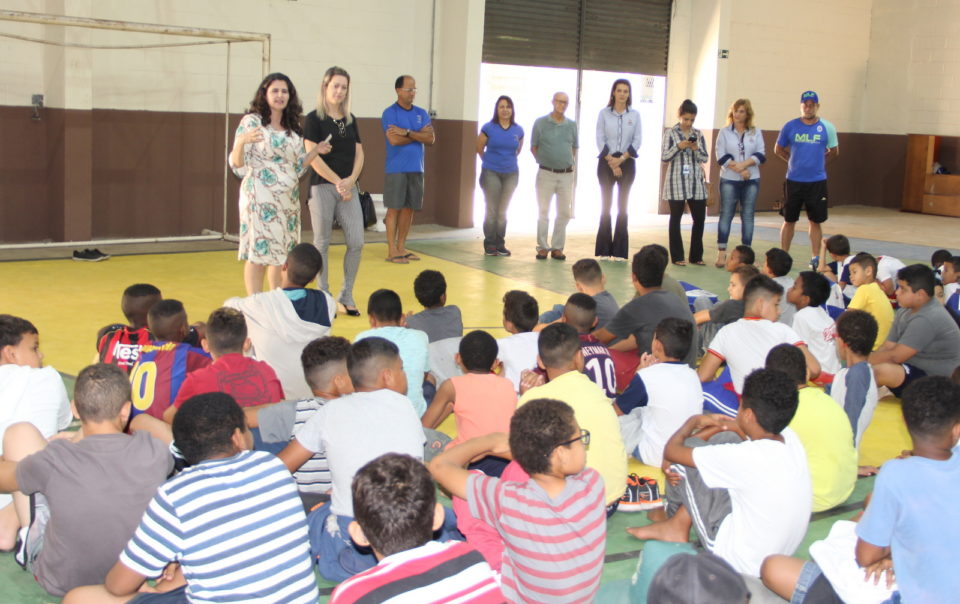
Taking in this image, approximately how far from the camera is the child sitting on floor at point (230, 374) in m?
3.76

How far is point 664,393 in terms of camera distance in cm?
408

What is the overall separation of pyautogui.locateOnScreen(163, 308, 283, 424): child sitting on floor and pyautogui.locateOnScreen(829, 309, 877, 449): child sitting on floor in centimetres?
237

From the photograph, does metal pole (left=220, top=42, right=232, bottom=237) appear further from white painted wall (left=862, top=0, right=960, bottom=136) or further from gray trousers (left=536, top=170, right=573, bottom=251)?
white painted wall (left=862, top=0, right=960, bottom=136)

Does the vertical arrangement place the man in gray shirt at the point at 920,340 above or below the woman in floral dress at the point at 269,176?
below

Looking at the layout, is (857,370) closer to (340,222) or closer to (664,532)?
(664,532)

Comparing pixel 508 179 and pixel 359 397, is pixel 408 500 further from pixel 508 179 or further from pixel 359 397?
pixel 508 179

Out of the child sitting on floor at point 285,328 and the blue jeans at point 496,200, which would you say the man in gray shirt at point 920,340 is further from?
the blue jeans at point 496,200

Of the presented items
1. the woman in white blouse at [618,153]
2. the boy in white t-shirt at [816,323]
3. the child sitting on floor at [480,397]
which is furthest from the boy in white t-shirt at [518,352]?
the woman in white blouse at [618,153]

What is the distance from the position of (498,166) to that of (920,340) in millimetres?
5370

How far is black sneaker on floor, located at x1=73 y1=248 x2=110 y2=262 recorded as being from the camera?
8844 mm

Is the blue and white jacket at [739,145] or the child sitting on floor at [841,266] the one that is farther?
the blue and white jacket at [739,145]

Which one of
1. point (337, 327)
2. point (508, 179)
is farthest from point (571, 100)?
point (337, 327)

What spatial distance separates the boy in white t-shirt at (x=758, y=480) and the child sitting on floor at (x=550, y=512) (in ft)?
1.95

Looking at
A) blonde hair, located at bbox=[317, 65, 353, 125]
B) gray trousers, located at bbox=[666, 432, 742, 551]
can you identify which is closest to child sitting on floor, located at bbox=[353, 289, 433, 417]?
gray trousers, located at bbox=[666, 432, 742, 551]
